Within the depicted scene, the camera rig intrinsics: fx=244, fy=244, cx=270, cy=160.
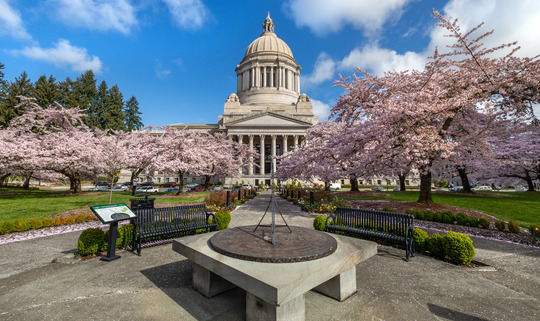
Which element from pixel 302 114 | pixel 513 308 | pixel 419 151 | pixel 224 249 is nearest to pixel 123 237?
pixel 224 249

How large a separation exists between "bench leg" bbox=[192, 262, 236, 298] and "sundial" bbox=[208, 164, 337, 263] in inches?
18.3

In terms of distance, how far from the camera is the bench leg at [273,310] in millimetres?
3352

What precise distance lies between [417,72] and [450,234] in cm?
1258

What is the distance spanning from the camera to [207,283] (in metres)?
4.52

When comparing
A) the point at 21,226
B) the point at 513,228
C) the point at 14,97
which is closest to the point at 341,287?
the point at 513,228

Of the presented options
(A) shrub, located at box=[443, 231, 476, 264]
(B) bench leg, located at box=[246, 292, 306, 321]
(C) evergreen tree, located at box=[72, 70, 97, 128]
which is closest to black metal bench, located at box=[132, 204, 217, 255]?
(B) bench leg, located at box=[246, 292, 306, 321]

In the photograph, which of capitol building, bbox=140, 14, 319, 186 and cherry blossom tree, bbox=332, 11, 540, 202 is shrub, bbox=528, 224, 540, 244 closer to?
cherry blossom tree, bbox=332, 11, 540, 202

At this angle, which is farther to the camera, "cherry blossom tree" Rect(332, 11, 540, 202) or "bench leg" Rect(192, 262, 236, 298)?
"cherry blossom tree" Rect(332, 11, 540, 202)

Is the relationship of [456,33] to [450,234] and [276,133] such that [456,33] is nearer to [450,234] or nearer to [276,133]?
[450,234]

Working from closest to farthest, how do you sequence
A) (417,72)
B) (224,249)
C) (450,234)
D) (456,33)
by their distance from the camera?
(224,249)
(450,234)
(456,33)
(417,72)

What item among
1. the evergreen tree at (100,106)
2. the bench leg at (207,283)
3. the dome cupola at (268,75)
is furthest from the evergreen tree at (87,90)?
the bench leg at (207,283)

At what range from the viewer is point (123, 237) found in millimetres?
7238

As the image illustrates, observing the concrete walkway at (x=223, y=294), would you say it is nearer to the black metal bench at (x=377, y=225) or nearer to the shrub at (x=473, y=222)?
the black metal bench at (x=377, y=225)

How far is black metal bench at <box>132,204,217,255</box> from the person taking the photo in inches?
283
